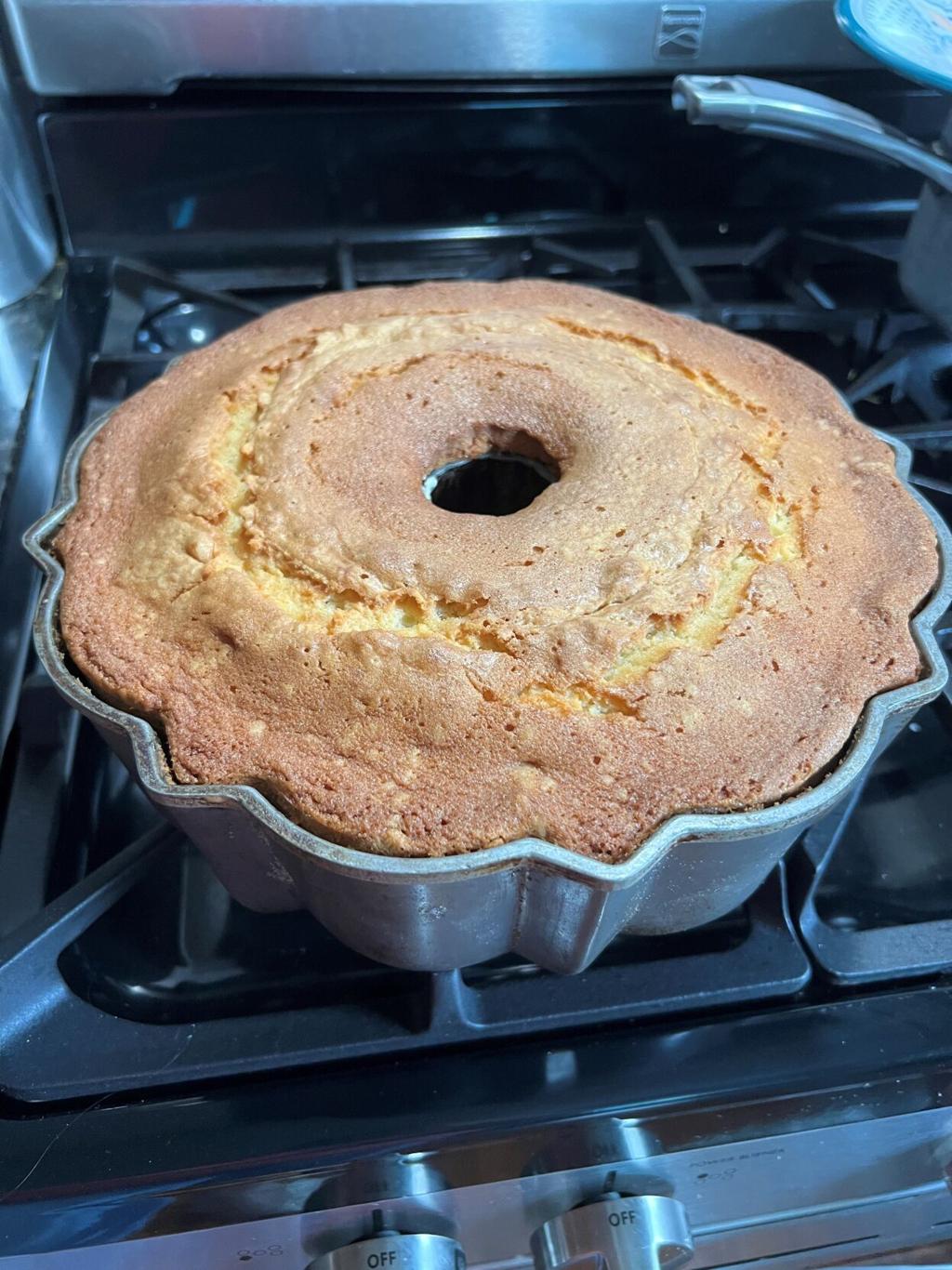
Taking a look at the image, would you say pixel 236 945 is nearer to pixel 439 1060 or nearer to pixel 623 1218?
pixel 439 1060

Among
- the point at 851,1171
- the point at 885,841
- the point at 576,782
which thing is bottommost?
the point at 851,1171

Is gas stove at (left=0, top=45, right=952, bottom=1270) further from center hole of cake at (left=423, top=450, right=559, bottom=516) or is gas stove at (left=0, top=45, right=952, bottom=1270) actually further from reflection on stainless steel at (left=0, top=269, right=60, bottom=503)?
center hole of cake at (left=423, top=450, right=559, bottom=516)

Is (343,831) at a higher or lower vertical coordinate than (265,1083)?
higher

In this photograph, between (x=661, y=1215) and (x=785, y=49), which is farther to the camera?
(x=785, y=49)

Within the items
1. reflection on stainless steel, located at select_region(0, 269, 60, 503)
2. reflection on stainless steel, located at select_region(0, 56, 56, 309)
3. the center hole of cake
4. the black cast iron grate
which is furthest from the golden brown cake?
reflection on stainless steel, located at select_region(0, 56, 56, 309)

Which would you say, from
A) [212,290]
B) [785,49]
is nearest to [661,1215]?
[212,290]

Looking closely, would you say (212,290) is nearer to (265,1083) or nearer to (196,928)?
(196,928)
